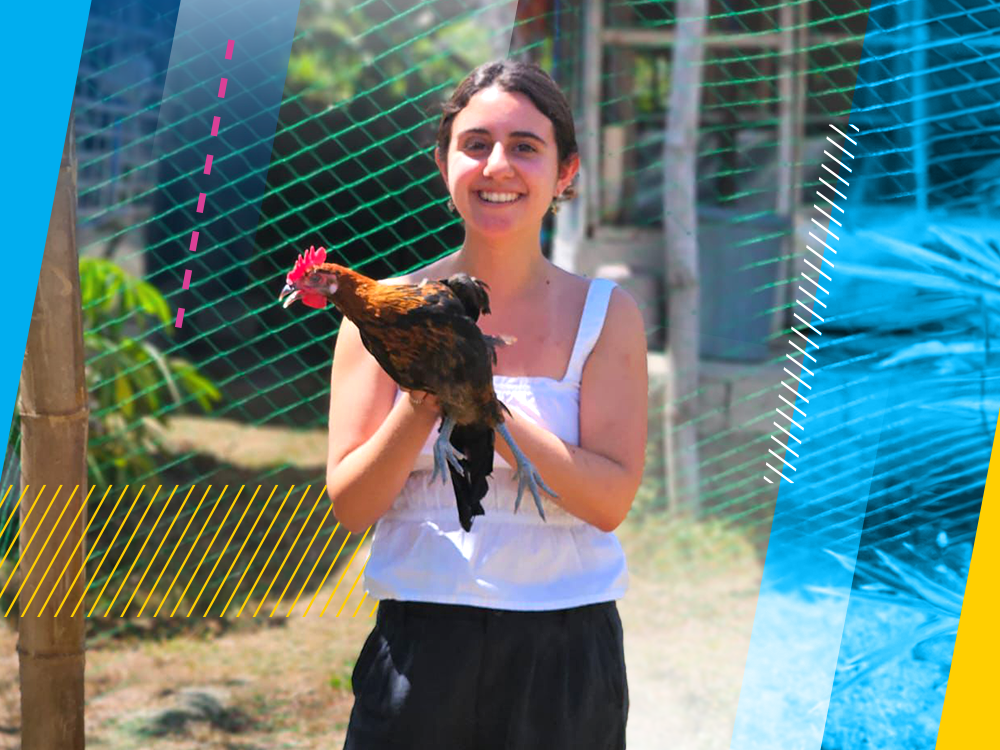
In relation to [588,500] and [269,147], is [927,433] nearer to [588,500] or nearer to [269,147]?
[588,500]

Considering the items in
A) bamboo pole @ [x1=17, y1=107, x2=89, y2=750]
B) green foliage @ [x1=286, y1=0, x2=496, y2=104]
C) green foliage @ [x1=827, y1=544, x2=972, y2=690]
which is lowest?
green foliage @ [x1=286, y1=0, x2=496, y2=104]

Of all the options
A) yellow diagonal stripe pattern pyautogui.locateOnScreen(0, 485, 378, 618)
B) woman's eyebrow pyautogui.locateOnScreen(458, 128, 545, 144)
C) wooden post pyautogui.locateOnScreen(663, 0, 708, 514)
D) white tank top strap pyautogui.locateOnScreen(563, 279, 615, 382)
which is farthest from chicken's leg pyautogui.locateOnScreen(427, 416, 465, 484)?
wooden post pyautogui.locateOnScreen(663, 0, 708, 514)

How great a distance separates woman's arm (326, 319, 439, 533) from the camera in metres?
1.52

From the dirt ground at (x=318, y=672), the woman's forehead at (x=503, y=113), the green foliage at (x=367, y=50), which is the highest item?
the woman's forehead at (x=503, y=113)

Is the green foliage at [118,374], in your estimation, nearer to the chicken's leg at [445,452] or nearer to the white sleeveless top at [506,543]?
the white sleeveless top at [506,543]

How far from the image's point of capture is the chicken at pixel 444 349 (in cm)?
147

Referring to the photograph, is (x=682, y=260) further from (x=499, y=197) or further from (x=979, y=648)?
(x=499, y=197)

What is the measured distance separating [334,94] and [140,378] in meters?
4.34

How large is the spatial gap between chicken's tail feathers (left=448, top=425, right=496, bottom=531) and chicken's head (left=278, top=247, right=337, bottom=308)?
26 cm

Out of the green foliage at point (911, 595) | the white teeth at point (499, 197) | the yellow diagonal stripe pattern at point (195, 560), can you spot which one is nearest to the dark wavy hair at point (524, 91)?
the white teeth at point (499, 197)

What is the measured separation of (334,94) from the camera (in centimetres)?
820

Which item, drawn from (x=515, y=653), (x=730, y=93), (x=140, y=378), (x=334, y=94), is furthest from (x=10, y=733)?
(x=334, y=94)

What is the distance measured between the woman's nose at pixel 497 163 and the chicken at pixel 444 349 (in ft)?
0.56

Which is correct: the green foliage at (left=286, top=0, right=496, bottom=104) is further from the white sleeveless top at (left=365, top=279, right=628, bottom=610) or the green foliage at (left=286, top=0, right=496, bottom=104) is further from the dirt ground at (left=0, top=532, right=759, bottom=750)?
the white sleeveless top at (left=365, top=279, right=628, bottom=610)
